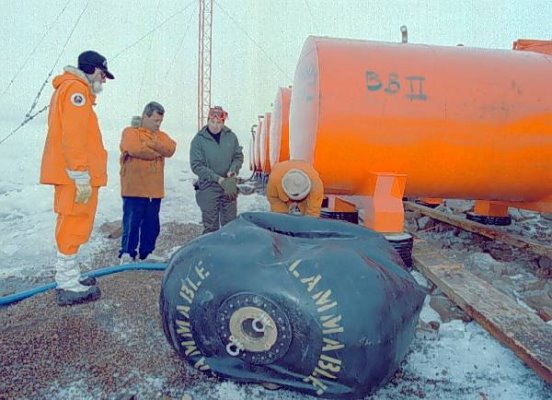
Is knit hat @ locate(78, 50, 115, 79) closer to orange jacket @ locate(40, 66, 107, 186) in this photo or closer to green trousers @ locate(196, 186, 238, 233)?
orange jacket @ locate(40, 66, 107, 186)

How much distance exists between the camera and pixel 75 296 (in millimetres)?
3027

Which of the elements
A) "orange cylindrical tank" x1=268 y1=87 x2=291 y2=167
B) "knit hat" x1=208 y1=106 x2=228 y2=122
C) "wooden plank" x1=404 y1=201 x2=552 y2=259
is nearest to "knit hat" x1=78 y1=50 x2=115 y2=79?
"knit hat" x1=208 y1=106 x2=228 y2=122

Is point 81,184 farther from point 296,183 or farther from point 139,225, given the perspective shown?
point 296,183

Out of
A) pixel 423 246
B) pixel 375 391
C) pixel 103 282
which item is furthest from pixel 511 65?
pixel 103 282

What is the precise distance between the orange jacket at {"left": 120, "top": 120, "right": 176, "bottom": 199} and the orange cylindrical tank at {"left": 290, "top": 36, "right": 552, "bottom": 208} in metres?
1.41

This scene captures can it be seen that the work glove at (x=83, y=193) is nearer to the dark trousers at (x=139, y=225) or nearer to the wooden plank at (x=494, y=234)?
the dark trousers at (x=139, y=225)

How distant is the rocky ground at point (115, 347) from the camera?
2.05 metres

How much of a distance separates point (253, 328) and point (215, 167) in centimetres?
266

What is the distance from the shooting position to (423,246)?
416 cm

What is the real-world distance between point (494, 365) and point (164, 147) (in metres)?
3.14

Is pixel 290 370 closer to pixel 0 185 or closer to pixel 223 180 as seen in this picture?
pixel 223 180

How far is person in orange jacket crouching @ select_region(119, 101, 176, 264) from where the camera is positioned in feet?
13.0

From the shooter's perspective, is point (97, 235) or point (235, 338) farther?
point (97, 235)

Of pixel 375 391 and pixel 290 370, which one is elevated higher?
pixel 290 370
